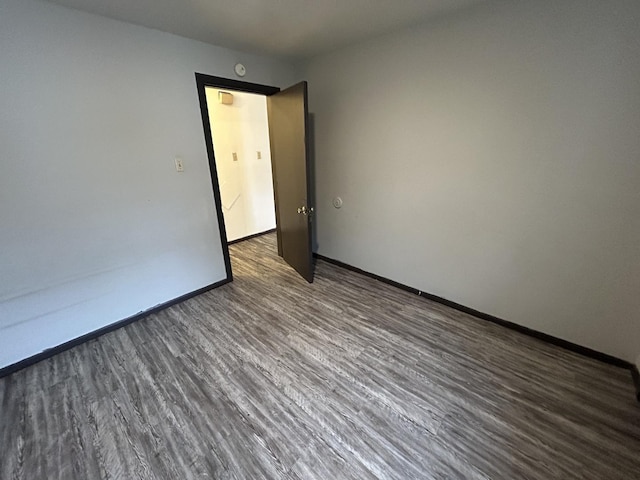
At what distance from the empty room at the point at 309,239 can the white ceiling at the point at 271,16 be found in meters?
0.02

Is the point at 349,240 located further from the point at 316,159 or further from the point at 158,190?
Answer: the point at 158,190

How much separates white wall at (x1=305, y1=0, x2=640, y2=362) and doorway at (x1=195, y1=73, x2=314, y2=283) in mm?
496

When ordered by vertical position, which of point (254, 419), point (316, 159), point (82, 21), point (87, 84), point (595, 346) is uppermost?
point (82, 21)

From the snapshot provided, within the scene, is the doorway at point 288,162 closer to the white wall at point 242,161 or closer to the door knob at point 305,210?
the door knob at point 305,210

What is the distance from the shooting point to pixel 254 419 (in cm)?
147

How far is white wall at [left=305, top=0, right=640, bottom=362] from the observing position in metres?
1.49

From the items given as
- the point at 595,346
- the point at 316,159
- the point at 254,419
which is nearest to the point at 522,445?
the point at 595,346

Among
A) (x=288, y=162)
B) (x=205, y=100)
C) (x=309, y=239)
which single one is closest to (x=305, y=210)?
(x=309, y=239)

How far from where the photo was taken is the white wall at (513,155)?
1.49 metres

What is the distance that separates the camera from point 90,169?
6.24 ft

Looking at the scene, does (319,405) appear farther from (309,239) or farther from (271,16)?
(271,16)

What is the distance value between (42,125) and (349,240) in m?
2.66

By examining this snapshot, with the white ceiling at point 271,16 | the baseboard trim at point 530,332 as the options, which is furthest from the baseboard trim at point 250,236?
the white ceiling at point 271,16

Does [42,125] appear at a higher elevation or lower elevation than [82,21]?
lower
